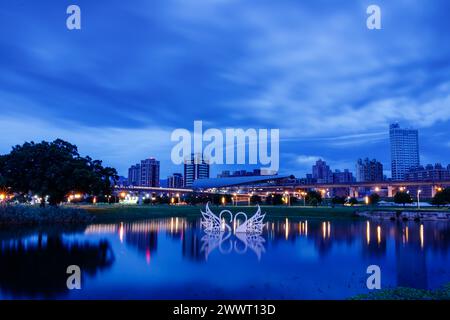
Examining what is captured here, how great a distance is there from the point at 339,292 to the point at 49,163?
35753 mm

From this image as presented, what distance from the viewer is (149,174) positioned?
15338cm

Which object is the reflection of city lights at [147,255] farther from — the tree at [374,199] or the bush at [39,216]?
the tree at [374,199]

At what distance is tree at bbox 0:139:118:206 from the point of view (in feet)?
123

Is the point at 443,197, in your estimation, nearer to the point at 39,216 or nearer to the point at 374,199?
the point at 374,199

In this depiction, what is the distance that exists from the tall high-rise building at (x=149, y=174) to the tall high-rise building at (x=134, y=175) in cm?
496

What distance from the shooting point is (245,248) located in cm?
1961

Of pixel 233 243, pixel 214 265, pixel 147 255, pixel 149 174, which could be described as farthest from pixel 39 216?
pixel 149 174

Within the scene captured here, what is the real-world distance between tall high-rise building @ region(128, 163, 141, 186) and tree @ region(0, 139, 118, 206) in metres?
120

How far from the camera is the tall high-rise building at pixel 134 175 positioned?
527ft

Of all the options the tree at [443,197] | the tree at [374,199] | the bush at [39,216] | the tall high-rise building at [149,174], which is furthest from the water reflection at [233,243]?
the tall high-rise building at [149,174]

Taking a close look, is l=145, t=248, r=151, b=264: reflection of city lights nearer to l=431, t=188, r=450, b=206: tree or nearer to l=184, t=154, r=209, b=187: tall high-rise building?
l=431, t=188, r=450, b=206: tree

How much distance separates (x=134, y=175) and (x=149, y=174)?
15311 millimetres
